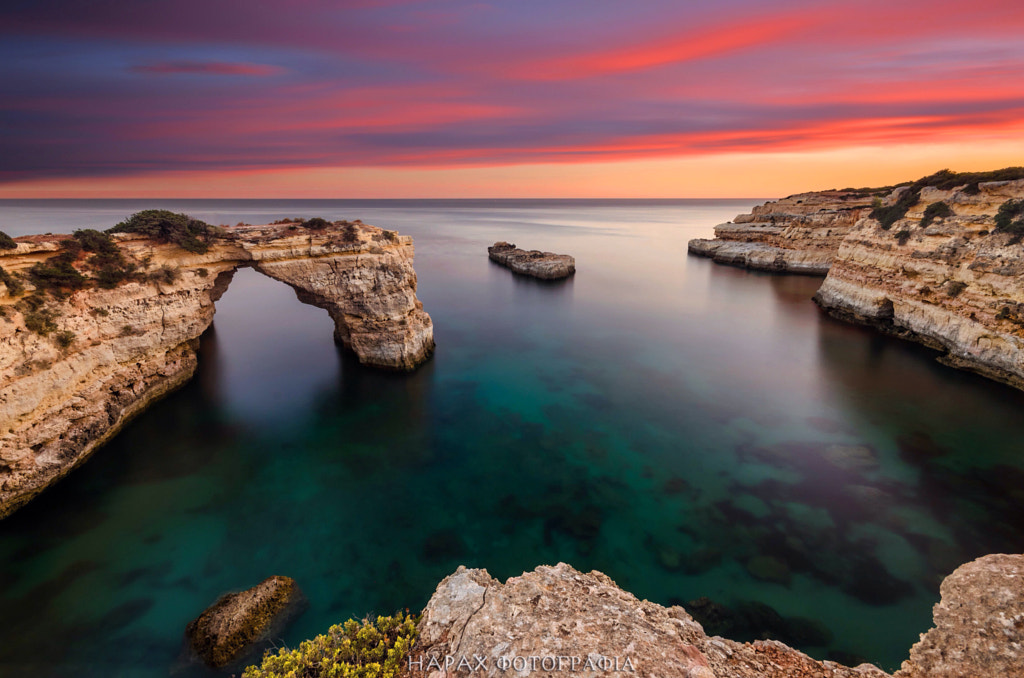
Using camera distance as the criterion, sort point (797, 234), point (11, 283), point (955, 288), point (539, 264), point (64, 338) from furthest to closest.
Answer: point (797, 234) → point (539, 264) → point (955, 288) → point (64, 338) → point (11, 283)

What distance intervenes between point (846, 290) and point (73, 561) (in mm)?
43425

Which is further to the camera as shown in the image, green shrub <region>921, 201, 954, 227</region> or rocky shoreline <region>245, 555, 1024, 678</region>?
green shrub <region>921, 201, 954, 227</region>

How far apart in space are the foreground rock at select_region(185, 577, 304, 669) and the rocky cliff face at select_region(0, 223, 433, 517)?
844 centimetres

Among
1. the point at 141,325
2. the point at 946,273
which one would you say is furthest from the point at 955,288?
the point at 141,325

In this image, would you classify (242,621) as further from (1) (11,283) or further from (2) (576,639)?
(1) (11,283)

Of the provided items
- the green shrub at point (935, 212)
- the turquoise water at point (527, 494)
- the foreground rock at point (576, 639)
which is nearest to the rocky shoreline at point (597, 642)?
the foreground rock at point (576, 639)

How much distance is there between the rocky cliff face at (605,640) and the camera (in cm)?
525

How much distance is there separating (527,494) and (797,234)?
174ft

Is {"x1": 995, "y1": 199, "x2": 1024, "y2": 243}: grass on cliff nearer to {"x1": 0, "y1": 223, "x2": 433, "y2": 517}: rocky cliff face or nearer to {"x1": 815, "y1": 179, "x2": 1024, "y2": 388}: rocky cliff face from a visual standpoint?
{"x1": 815, "y1": 179, "x2": 1024, "y2": 388}: rocky cliff face

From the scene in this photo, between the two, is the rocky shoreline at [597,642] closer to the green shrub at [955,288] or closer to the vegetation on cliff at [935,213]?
the green shrub at [955,288]

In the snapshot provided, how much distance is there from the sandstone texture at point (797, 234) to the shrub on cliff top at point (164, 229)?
5454cm

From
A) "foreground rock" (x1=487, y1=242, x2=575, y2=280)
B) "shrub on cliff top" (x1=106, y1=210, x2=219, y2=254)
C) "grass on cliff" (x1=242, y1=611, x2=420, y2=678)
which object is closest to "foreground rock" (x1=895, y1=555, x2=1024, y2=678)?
"grass on cliff" (x1=242, y1=611, x2=420, y2=678)

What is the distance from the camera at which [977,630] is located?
23.7 ft

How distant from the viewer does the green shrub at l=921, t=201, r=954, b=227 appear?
2316 centimetres
